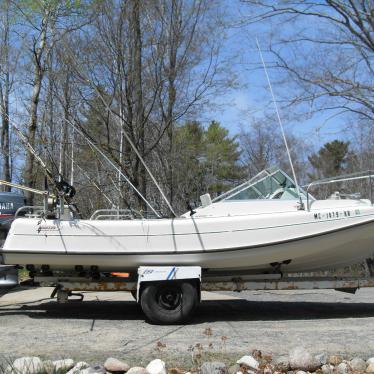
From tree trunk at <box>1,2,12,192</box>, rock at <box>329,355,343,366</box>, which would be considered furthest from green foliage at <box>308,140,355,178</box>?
rock at <box>329,355,343,366</box>

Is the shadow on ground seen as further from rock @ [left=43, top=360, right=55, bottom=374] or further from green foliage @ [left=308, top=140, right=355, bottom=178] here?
green foliage @ [left=308, top=140, right=355, bottom=178]

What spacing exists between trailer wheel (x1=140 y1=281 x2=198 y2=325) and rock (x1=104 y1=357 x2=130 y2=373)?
7.45ft

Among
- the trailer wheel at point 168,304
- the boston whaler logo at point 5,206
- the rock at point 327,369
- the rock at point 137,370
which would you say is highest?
the boston whaler logo at point 5,206

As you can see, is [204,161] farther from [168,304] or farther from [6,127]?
[168,304]

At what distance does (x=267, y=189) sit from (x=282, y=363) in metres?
3.84

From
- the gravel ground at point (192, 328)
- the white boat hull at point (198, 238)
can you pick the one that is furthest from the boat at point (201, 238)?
the gravel ground at point (192, 328)

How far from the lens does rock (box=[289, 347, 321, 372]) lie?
539cm

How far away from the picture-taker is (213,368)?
5.15m

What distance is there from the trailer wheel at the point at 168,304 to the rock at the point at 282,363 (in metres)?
2.22

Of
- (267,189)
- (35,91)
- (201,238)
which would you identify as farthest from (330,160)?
(201,238)

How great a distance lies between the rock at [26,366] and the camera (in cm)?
496

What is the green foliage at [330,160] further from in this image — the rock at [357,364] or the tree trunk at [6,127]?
the rock at [357,364]

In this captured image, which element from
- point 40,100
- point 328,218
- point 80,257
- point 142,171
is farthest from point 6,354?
point 40,100

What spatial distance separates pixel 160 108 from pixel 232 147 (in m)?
21.2
